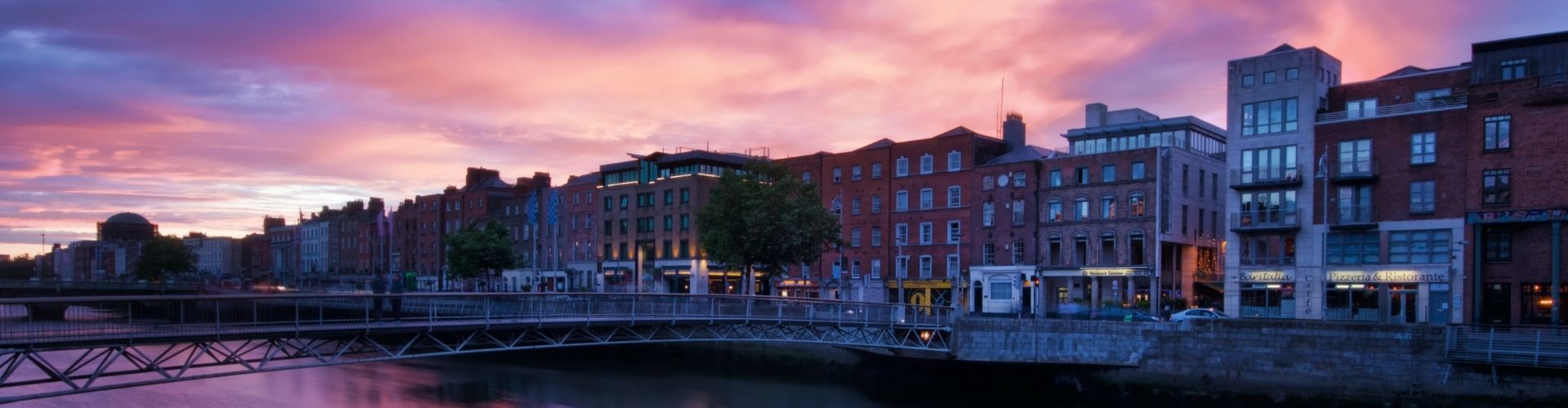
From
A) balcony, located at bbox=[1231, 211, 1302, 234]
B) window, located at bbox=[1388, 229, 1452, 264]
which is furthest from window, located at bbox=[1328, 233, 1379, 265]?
balcony, located at bbox=[1231, 211, 1302, 234]

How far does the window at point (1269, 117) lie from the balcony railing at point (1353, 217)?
4.47 m

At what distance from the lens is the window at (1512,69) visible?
158 feet

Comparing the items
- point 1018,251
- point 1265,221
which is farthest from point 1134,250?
point 1265,221

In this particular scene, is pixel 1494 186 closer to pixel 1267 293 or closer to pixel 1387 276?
pixel 1387 276

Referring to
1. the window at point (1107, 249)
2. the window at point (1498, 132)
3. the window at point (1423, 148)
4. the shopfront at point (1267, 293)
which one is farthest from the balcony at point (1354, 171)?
the window at point (1107, 249)

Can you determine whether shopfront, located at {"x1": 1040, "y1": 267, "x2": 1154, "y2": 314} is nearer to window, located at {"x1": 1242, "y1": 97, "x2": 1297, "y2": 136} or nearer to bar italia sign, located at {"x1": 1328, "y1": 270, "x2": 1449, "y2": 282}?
window, located at {"x1": 1242, "y1": 97, "x2": 1297, "y2": 136}

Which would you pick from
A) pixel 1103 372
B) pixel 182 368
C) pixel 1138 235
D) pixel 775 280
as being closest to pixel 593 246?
pixel 775 280

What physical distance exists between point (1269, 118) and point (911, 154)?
975 inches

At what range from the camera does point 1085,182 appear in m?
63.5

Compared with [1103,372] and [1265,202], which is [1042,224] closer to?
[1265,202]

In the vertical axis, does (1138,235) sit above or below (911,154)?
below

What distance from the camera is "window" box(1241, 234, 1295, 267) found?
174 ft

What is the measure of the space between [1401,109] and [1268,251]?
8776mm

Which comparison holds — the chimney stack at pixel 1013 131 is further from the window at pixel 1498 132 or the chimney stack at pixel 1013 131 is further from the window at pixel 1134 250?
the window at pixel 1498 132
